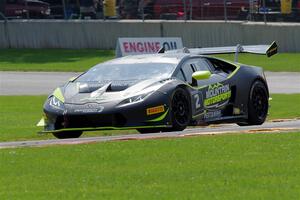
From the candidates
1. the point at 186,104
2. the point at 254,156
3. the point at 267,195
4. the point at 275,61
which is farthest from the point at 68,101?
the point at 275,61

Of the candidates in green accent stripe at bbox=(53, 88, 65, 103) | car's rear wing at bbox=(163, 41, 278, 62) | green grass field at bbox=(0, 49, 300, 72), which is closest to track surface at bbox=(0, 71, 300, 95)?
green grass field at bbox=(0, 49, 300, 72)

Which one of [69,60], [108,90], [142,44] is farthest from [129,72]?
[69,60]

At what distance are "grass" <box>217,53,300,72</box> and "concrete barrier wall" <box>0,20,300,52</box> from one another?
654mm

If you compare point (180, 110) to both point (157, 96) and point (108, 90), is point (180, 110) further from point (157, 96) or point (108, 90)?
point (108, 90)

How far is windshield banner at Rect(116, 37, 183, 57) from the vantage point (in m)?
23.9

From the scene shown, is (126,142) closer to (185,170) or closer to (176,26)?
(185,170)

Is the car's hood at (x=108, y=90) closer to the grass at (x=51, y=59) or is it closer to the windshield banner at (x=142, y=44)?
the windshield banner at (x=142, y=44)

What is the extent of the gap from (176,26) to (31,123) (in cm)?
2271

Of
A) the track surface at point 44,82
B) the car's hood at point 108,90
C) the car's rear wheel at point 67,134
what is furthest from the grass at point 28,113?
the track surface at point 44,82

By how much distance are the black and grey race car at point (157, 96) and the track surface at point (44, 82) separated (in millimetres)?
10547

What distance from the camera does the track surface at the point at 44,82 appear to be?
27.3 m

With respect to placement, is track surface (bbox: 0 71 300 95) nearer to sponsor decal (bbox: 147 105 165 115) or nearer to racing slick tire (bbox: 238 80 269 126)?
racing slick tire (bbox: 238 80 269 126)

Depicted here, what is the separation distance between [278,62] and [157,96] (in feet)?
74.9

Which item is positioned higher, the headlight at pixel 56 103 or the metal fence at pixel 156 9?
the headlight at pixel 56 103
